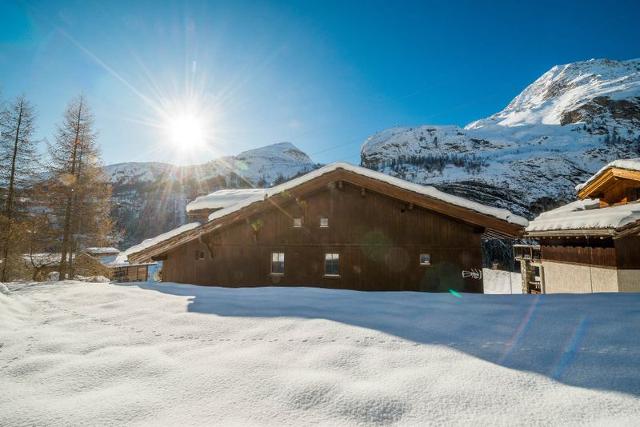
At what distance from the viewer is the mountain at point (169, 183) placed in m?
81.1

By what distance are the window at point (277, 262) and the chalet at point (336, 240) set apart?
0.04 m

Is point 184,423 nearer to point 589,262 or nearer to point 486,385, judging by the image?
point 486,385

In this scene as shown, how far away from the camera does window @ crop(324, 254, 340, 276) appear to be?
445 inches

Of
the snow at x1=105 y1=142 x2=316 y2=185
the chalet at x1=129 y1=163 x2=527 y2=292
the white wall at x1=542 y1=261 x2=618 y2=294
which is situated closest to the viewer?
the chalet at x1=129 y1=163 x2=527 y2=292

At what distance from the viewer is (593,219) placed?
1089cm

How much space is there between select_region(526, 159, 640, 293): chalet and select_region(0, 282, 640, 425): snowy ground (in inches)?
345

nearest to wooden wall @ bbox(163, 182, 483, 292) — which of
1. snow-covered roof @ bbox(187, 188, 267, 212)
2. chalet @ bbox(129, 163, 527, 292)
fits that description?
chalet @ bbox(129, 163, 527, 292)

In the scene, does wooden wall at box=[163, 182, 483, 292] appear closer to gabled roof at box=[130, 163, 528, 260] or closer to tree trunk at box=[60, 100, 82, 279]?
gabled roof at box=[130, 163, 528, 260]

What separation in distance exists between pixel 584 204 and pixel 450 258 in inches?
435

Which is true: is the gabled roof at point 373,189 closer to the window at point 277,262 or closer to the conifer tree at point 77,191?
the window at point 277,262

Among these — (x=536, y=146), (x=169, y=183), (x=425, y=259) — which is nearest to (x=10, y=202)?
(x=425, y=259)

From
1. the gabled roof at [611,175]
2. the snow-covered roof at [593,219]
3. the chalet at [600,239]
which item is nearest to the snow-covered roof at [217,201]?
the snow-covered roof at [593,219]

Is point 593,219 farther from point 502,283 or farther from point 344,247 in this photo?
point 502,283

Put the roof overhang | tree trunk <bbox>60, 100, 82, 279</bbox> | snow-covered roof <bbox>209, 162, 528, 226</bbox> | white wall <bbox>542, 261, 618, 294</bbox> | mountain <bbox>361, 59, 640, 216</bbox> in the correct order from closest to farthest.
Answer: snow-covered roof <bbox>209, 162, 528, 226</bbox> → white wall <bbox>542, 261, 618, 294</bbox> → the roof overhang → tree trunk <bbox>60, 100, 82, 279</bbox> → mountain <bbox>361, 59, 640, 216</bbox>
